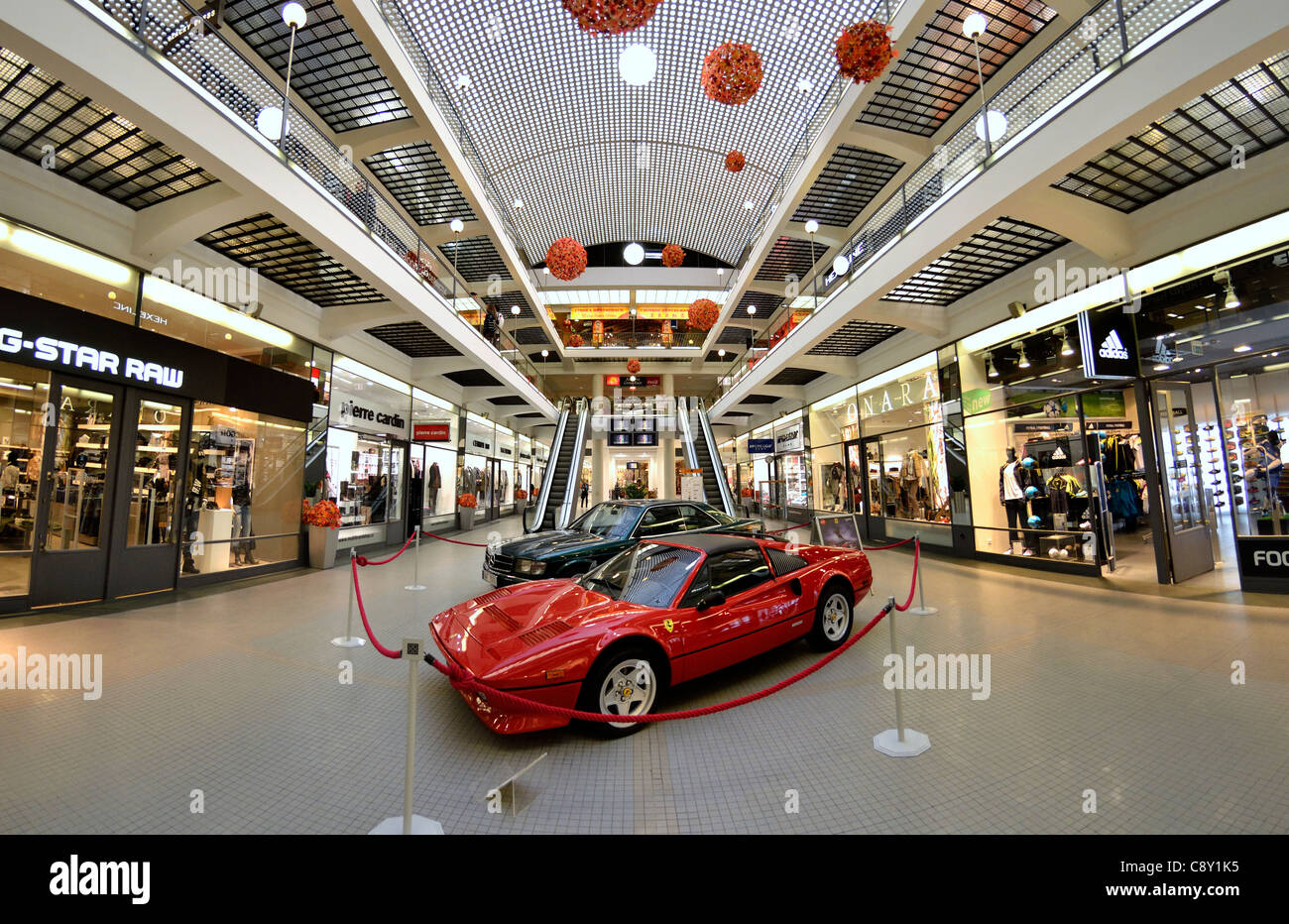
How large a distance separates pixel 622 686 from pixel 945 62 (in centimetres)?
1034

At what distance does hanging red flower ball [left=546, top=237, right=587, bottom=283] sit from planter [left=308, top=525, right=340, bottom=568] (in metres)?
6.94

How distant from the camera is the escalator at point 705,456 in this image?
44.4ft

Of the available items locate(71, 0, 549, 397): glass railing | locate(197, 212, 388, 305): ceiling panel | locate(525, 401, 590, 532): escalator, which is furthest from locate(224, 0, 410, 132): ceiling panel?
locate(525, 401, 590, 532): escalator

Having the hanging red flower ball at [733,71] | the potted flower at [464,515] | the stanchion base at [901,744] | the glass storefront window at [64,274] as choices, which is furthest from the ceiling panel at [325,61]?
the potted flower at [464,515]

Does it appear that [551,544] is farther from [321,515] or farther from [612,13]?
[321,515]

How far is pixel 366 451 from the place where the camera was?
11.9 m

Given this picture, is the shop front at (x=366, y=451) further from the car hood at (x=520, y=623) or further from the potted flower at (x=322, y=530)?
the car hood at (x=520, y=623)

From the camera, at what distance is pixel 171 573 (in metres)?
7.09

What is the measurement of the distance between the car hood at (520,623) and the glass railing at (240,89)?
5880 millimetres

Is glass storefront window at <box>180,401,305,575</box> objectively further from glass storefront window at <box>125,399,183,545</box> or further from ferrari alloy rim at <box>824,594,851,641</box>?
ferrari alloy rim at <box>824,594,851,641</box>

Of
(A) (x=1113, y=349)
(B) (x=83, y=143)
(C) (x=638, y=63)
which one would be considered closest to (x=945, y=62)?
(A) (x=1113, y=349)

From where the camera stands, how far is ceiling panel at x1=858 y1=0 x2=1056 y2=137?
6.73 m
